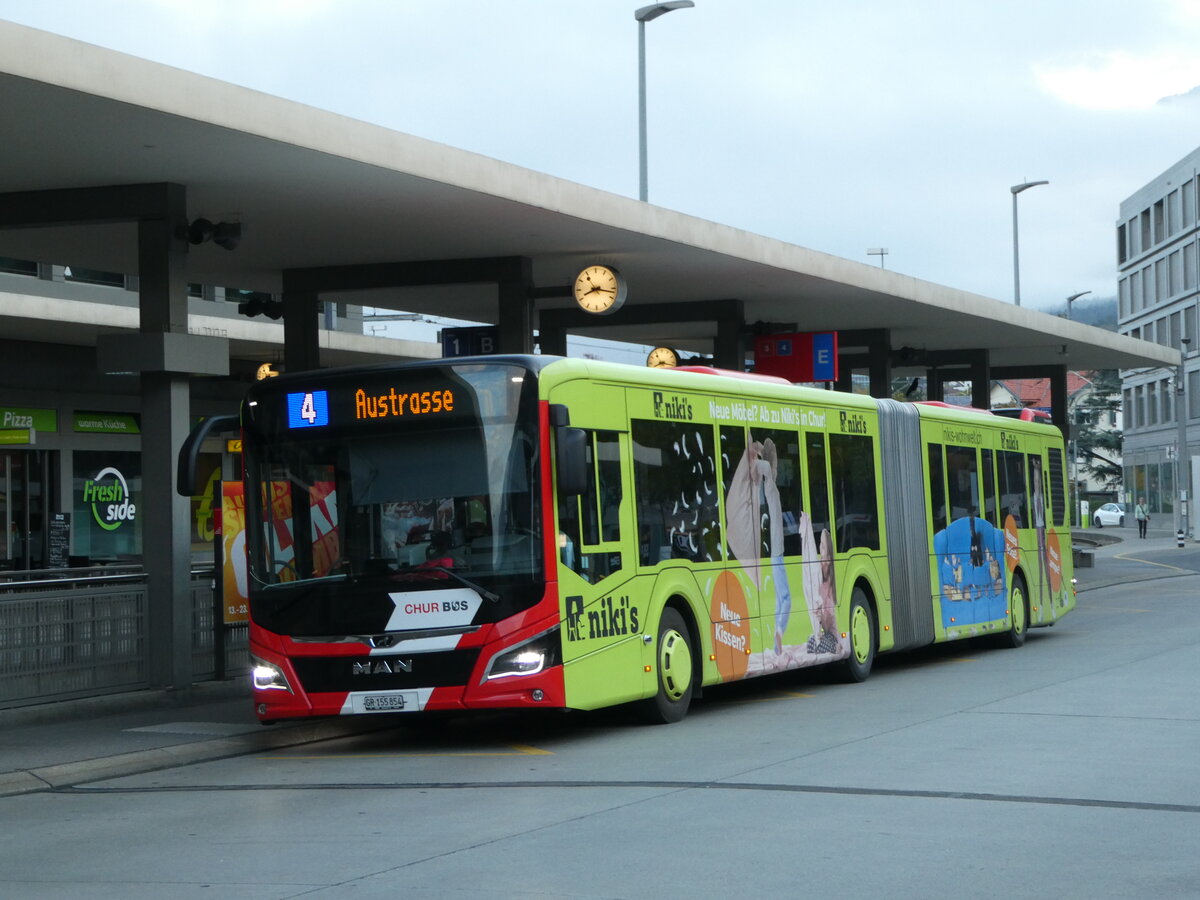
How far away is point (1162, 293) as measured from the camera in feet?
288

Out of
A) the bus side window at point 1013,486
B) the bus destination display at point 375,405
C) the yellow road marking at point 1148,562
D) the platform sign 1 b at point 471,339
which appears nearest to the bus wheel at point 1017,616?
the bus side window at point 1013,486

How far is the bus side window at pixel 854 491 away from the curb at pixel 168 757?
5.46 metres

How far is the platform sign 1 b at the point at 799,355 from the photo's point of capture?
1109 inches

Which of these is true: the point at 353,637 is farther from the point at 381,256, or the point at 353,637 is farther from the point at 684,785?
the point at 381,256

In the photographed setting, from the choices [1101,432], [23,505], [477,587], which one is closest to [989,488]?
[477,587]

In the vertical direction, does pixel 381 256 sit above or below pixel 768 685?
above

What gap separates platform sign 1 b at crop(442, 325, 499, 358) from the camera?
23.0m

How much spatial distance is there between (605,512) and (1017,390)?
14644cm

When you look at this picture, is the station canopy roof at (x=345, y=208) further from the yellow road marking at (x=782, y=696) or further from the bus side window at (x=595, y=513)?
the yellow road marking at (x=782, y=696)

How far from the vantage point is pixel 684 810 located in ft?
31.2

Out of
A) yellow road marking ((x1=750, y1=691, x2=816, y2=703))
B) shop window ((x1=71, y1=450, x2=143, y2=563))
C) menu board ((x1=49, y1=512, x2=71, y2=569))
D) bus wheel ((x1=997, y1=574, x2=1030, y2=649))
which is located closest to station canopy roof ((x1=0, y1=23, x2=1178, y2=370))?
bus wheel ((x1=997, y1=574, x2=1030, y2=649))

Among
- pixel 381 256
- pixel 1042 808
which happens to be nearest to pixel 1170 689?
pixel 1042 808

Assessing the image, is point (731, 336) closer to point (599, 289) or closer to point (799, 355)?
point (799, 355)

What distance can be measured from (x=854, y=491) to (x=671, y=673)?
4.76 m
